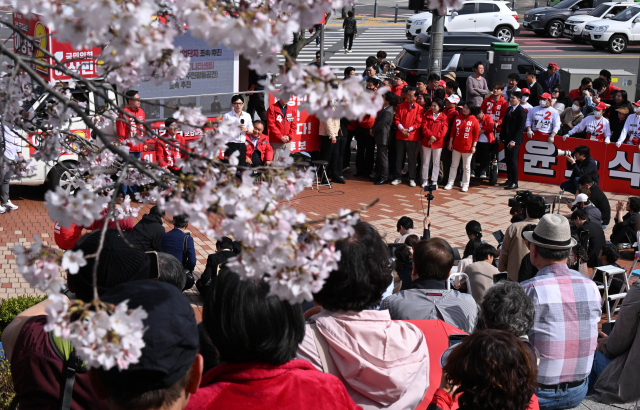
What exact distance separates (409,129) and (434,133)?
497mm

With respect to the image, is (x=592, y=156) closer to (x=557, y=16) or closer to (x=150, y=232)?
(x=150, y=232)

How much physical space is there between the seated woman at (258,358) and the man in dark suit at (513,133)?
36.4 feet

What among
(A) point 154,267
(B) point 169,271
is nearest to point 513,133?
(B) point 169,271

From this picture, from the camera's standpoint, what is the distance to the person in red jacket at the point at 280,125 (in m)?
12.2

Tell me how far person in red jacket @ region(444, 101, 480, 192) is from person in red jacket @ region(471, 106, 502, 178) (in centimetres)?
18

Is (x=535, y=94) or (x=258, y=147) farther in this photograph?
Result: (x=535, y=94)

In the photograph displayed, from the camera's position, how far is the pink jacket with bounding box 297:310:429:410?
295cm

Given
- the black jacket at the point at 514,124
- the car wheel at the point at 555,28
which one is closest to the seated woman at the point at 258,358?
the black jacket at the point at 514,124

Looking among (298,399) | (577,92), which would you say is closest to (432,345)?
(298,399)

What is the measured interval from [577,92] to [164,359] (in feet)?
52.3

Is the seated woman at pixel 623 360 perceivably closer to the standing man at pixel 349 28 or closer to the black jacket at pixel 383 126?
the black jacket at pixel 383 126

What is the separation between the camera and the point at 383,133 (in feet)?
41.9

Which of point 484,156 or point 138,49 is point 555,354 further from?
point 484,156

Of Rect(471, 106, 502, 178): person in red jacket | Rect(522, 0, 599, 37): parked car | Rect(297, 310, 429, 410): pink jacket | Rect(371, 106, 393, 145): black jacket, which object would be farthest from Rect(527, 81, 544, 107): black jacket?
Rect(522, 0, 599, 37): parked car
